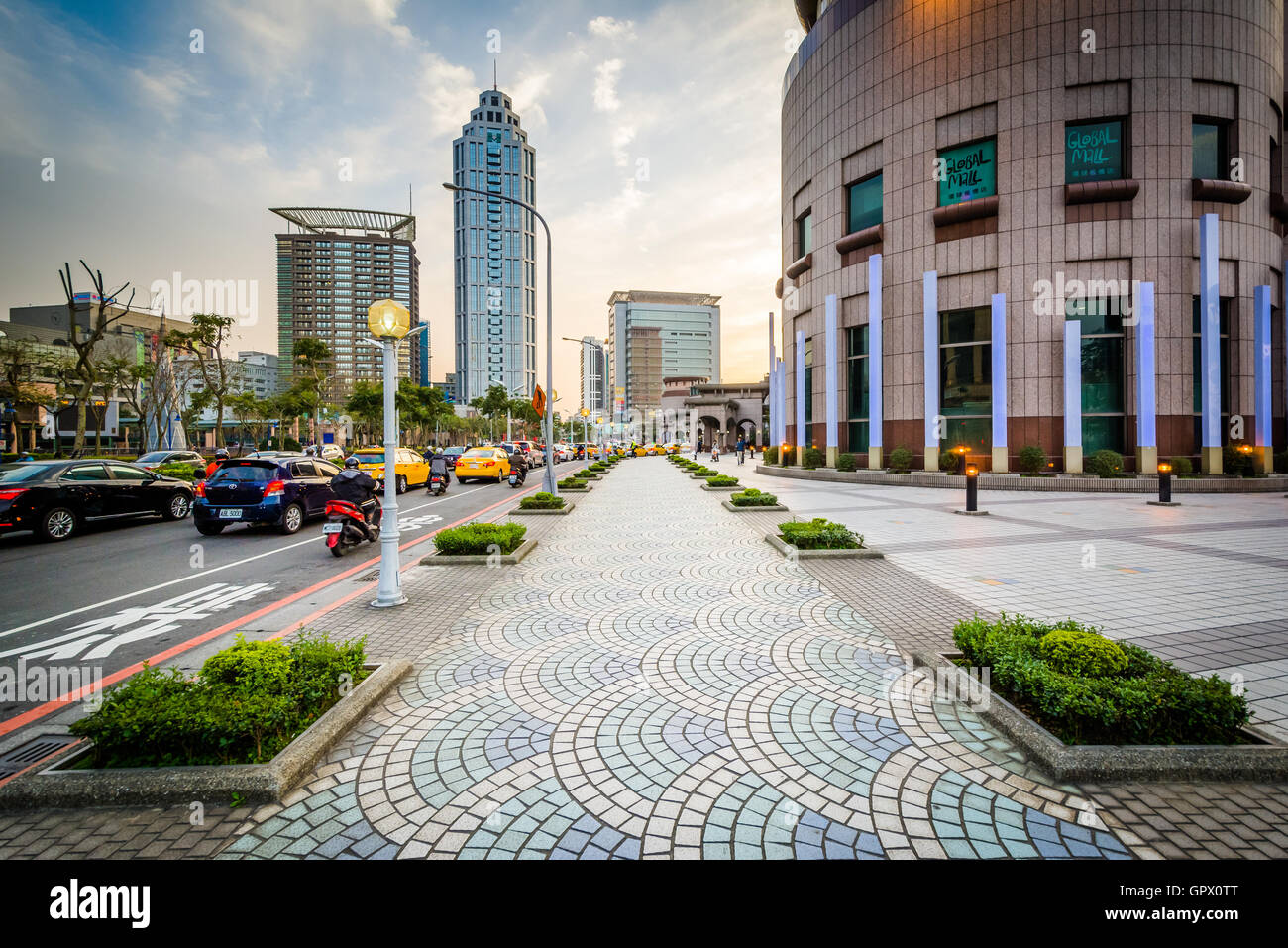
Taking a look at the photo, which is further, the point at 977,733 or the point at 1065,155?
the point at 1065,155

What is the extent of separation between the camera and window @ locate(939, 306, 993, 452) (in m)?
22.3

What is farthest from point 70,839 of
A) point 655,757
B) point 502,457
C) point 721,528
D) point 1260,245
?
point 1260,245

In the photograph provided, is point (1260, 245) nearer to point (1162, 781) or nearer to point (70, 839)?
point (1162, 781)

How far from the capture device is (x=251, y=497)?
1195cm

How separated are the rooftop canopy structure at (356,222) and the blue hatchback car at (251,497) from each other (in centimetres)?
14971

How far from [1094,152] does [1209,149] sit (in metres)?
4.50

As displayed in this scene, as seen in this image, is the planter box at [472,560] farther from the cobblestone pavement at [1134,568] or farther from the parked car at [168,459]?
the parked car at [168,459]

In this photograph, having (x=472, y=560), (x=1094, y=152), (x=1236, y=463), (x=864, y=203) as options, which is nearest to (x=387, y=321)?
(x=472, y=560)

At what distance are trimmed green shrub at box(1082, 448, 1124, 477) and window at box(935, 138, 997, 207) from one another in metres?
11.2

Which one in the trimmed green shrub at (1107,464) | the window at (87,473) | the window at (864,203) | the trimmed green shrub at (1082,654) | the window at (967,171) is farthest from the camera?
the window at (864,203)

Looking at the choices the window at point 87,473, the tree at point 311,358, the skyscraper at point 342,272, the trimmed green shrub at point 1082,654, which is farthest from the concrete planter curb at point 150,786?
the skyscraper at point 342,272

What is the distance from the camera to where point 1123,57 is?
20297 mm

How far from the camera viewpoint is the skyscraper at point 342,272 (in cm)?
13612
